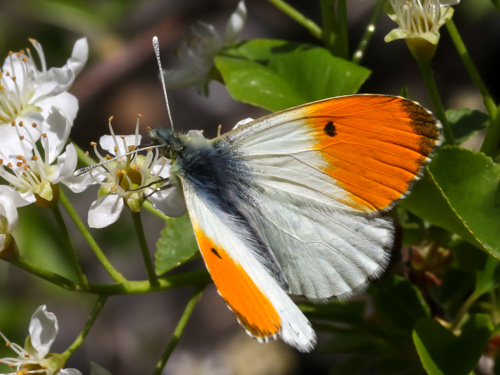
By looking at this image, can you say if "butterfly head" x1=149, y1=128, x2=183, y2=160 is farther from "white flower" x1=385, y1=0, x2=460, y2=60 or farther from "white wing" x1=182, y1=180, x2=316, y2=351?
"white flower" x1=385, y1=0, x2=460, y2=60

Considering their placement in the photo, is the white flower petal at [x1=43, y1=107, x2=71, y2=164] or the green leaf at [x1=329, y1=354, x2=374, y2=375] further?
the green leaf at [x1=329, y1=354, x2=374, y2=375]

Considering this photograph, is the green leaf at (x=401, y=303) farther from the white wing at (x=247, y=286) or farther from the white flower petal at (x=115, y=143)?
the white flower petal at (x=115, y=143)

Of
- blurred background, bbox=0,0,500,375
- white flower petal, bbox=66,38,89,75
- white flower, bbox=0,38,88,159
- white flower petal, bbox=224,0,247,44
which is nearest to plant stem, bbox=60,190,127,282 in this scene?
white flower, bbox=0,38,88,159

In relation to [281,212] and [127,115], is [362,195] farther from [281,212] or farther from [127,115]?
[127,115]

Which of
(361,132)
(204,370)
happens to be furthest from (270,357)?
(361,132)

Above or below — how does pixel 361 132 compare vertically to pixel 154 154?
above

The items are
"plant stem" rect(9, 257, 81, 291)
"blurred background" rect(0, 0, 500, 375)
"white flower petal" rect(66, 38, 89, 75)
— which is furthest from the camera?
"blurred background" rect(0, 0, 500, 375)
